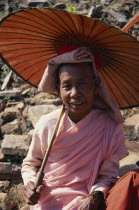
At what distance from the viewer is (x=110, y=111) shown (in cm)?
256

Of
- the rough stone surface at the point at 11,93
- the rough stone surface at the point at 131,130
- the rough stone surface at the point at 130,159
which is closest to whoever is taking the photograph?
the rough stone surface at the point at 130,159

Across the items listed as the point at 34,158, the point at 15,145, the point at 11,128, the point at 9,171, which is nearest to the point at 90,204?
the point at 34,158

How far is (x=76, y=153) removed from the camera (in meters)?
2.53

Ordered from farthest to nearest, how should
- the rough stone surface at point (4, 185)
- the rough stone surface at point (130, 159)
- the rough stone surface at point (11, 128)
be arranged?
the rough stone surface at point (11, 128) → the rough stone surface at point (4, 185) → the rough stone surface at point (130, 159)

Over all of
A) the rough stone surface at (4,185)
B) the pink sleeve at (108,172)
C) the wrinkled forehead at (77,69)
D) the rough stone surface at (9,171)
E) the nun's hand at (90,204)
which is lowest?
the rough stone surface at (4,185)

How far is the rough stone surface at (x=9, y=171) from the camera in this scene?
381 cm

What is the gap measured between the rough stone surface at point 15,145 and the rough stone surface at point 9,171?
0.72ft

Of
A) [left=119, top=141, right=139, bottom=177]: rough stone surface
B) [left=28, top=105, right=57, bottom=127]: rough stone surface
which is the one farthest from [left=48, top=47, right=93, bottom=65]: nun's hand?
[left=28, top=105, right=57, bottom=127]: rough stone surface

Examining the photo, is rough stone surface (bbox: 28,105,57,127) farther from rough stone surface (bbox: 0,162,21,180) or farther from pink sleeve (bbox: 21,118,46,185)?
pink sleeve (bbox: 21,118,46,185)

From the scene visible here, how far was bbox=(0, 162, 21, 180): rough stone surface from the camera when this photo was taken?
3.81m

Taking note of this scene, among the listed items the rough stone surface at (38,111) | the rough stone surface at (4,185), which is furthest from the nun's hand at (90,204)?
the rough stone surface at (38,111)

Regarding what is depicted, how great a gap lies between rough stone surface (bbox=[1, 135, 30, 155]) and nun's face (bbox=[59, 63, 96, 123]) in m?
1.77

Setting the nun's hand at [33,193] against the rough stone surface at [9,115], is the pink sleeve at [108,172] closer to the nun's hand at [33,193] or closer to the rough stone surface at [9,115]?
the nun's hand at [33,193]

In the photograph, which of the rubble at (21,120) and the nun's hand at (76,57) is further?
the rubble at (21,120)
